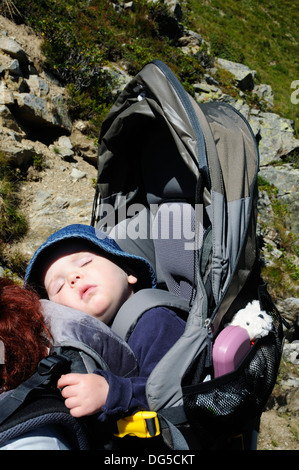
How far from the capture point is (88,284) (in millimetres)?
2174

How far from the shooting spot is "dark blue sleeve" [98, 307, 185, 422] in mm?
1623

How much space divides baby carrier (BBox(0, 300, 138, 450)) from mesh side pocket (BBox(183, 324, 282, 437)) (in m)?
0.39

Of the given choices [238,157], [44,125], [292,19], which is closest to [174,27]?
[44,125]

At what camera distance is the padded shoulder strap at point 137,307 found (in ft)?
6.98

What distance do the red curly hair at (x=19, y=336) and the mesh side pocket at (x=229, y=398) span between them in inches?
31.4

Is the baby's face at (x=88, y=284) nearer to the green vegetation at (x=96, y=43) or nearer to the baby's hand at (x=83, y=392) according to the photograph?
the baby's hand at (x=83, y=392)

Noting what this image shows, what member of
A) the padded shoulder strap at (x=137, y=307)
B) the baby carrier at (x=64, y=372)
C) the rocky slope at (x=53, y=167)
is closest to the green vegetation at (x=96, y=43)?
the rocky slope at (x=53, y=167)
